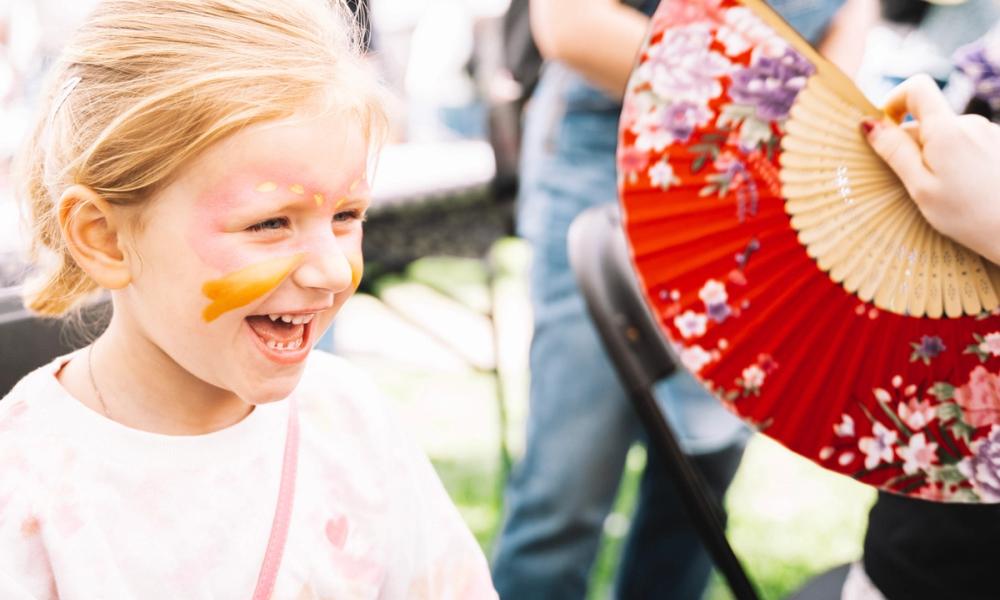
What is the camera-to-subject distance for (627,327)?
1.27m

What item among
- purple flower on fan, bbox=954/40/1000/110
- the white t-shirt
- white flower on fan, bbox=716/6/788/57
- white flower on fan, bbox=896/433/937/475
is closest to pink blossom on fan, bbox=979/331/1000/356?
white flower on fan, bbox=896/433/937/475

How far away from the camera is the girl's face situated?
0.77 meters

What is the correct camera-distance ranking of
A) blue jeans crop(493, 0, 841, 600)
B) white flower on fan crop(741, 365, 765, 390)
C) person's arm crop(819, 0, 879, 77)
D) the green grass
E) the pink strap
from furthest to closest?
the green grass
blue jeans crop(493, 0, 841, 600)
person's arm crop(819, 0, 879, 77)
white flower on fan crop(741, 365, 765, 390)
the pink strap

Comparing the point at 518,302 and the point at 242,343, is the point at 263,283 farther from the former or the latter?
the point at 518,302

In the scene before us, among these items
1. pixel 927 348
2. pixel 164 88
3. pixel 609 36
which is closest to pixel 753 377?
pixel 927 348

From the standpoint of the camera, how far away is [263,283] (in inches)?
30.9

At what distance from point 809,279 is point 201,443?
0.60 m

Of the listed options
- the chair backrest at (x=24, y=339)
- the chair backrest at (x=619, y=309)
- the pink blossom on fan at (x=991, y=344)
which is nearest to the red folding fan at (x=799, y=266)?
the pink blossom on fan at (x=991, y=344)

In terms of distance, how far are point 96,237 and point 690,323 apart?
0.59 metres

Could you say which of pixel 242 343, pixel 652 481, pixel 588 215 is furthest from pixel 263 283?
pixel 652 481

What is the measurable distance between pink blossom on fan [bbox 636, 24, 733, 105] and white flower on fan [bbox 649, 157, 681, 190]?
0.22 ft

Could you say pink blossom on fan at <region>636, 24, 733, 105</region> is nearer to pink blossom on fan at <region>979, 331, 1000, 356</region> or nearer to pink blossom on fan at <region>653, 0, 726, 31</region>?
pink blossom on fan at <region>653, 0, 726, 31</region>

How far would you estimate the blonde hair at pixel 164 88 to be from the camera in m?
0.77

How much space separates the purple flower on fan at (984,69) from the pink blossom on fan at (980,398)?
0.80ft
